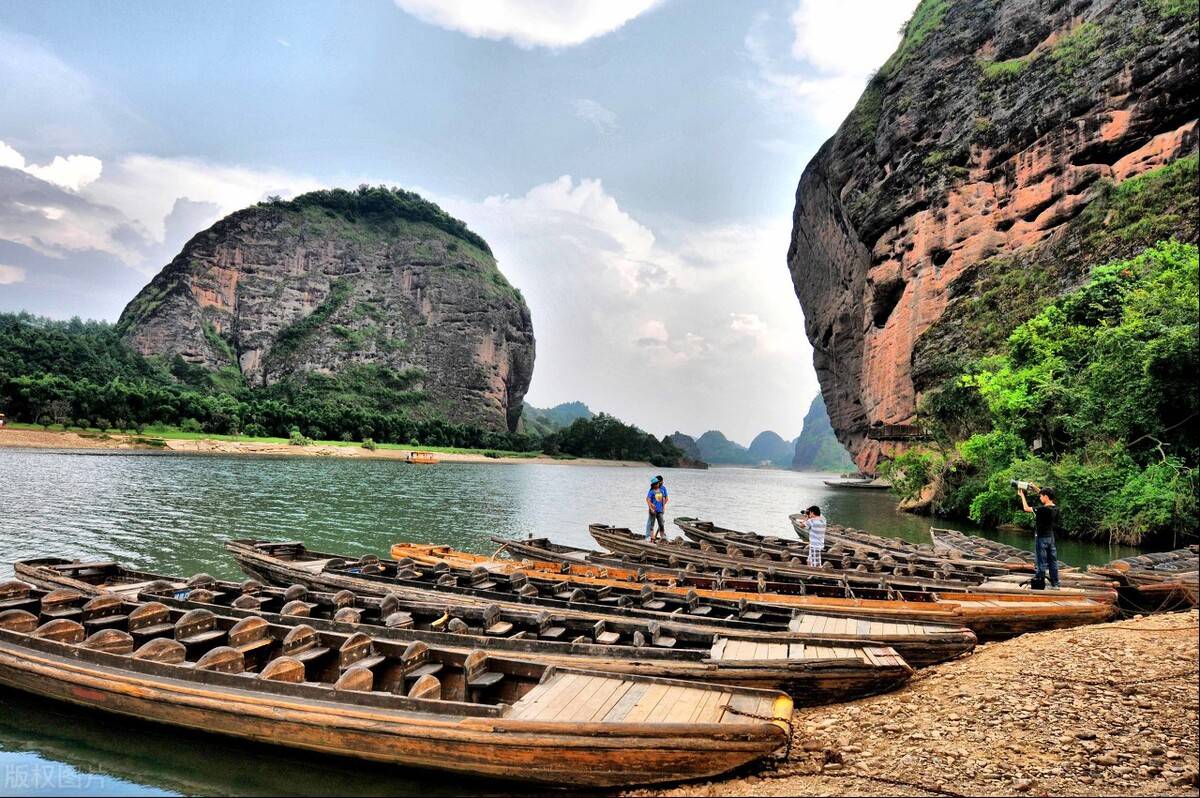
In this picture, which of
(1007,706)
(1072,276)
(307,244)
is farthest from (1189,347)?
(307,244)

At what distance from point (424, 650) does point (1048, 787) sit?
5.76 meters

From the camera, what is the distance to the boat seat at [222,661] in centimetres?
647

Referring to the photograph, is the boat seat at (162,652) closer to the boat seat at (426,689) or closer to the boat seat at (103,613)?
the boat seat at (103,613)

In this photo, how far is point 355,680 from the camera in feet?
19.9

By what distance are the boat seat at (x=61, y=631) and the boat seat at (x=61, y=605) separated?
749 mm

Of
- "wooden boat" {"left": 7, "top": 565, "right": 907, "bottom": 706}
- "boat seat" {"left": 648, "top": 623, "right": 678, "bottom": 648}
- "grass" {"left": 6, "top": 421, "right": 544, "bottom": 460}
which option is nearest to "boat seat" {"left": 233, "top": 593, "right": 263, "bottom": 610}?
"wooden boat" {"left": 7, "top": 565, "right": 907, "bottom": 706}

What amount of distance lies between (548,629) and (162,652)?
430 cm

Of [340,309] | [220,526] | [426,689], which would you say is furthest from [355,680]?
[340,309]

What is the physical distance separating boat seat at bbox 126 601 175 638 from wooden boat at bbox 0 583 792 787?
0.02 meters

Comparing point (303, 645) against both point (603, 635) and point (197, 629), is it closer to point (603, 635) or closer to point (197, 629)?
point (197, 629)

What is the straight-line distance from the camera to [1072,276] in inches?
1041

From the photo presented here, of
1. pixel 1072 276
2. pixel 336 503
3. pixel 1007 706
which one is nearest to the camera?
pixel 1007 706

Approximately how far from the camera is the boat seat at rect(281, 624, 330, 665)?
22.7ft

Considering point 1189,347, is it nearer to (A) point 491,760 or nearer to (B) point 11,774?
(A) point 491,760
